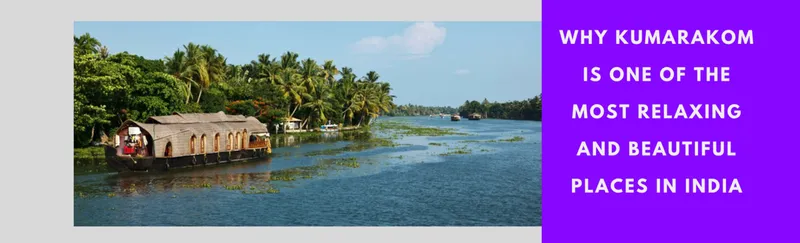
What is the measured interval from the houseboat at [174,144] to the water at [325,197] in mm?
1143

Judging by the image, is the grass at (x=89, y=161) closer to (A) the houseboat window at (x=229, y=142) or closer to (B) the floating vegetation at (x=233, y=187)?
(A) the houseboat window at (x=229, y=142)

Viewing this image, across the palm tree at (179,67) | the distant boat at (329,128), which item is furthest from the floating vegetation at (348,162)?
the distant boat at (329,128)

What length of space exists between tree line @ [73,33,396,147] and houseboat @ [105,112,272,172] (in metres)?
5.91

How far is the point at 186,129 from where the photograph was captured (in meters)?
37.2

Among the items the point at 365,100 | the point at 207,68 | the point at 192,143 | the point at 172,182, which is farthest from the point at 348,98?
the point at 172,182

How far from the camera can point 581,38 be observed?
12805mm

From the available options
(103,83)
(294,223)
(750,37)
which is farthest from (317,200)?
(103,83)

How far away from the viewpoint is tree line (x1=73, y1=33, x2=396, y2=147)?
138ft

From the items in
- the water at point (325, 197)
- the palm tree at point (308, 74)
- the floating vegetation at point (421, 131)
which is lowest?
the water at point (325, 197)

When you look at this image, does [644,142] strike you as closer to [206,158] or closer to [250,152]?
[206,158]

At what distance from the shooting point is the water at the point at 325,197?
920 inches

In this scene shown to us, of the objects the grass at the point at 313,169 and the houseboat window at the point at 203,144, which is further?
the houseboat window at the point at 203,144

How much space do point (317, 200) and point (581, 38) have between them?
17071 millimetres

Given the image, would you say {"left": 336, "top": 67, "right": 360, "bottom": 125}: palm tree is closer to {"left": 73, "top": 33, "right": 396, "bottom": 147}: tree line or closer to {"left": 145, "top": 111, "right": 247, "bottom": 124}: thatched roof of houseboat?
{"left": 73, "top": 33, "right": 396, "bottom": 147}: tree line
